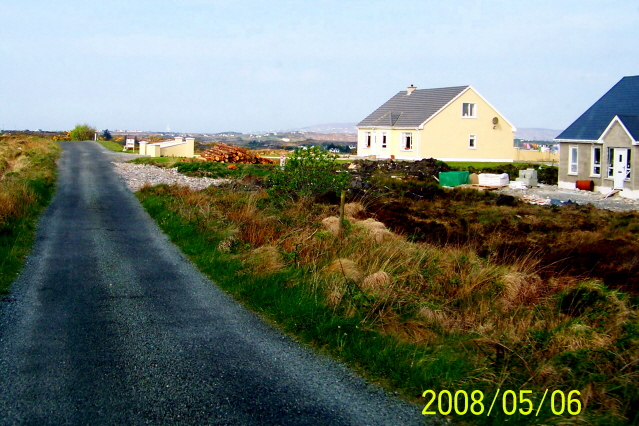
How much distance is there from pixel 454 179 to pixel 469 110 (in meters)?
20.2

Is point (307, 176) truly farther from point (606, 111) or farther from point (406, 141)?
point (406, 141)

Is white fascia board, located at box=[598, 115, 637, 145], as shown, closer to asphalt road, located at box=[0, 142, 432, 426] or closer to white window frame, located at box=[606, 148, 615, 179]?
white window frame, located at box=[606, 148, 615, 179]

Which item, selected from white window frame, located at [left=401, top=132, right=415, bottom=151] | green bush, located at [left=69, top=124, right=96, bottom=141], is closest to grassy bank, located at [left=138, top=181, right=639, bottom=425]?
white window frame, located at [left=401, top=132, right=415, bottom=151]

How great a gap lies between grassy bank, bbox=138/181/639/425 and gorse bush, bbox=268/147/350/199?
3678 mm

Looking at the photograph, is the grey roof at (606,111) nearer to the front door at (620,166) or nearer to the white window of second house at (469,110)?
the front door at (620,166)

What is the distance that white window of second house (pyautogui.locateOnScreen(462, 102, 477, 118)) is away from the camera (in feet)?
164

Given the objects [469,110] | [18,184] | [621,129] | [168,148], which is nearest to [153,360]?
[18,184]

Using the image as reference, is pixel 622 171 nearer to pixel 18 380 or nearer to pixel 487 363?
pixel 487 363

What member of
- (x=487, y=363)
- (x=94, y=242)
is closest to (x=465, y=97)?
(x=94, y=242)

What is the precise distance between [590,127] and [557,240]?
55.9 ft

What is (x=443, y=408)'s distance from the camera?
17.2 ft

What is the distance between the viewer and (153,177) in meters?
27.3

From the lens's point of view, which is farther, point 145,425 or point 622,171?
point 622,171

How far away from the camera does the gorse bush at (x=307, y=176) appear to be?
55.9 feet
